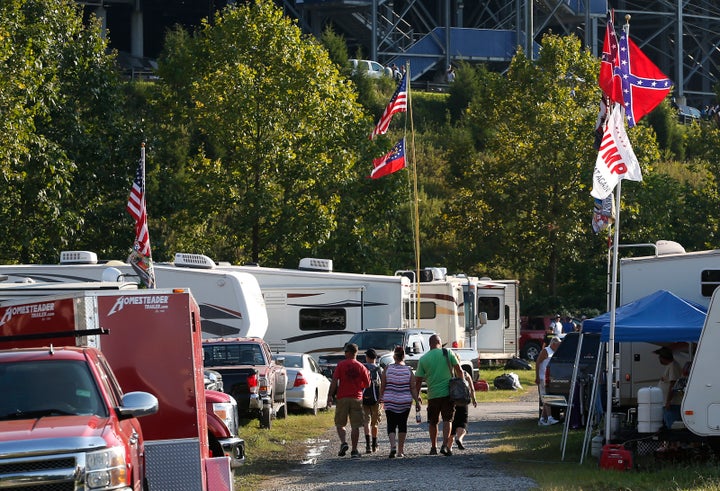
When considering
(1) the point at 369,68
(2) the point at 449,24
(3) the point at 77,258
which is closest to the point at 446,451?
(3) the point at 77,258

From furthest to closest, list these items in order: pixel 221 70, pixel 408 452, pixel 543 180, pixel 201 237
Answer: pixel 543 180
pixel 201 237
pixel 221 70
pixel 408 452

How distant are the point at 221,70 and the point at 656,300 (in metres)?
22.1

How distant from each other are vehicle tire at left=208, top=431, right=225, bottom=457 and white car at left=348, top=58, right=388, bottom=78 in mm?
49069

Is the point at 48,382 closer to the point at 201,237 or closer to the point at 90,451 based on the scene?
the point at 90,451

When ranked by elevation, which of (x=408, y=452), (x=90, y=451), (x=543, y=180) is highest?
(x=543, y=180)

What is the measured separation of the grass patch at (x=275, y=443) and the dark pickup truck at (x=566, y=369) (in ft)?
13.2

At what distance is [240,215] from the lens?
36.2 m

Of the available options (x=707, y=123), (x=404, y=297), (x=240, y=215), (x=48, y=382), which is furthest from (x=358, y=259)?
(x=48, y=382)

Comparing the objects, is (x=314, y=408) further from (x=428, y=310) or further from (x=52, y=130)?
(x=52, y=130)

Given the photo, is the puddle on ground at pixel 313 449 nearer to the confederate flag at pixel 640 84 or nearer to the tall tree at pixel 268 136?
the confederate flag at pixel 640 84

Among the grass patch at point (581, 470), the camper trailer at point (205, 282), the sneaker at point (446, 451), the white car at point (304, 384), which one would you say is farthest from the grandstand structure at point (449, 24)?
the sneaker at point (446, 451)

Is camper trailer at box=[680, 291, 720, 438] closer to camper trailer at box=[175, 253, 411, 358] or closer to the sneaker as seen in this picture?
the sneaker

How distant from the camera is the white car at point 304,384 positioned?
24.0 m

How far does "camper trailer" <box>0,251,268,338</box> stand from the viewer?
25.7 m
